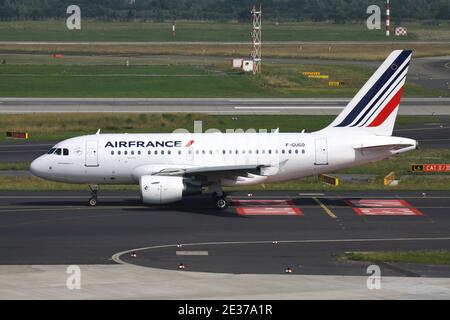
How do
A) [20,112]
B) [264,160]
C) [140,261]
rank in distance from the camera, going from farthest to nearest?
1. [20,112]
2. [264,160]
3. [140,261]

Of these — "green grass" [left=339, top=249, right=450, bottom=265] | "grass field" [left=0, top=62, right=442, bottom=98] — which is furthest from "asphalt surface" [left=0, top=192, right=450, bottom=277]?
"grass field" [left=0, top=62, right=442, bottom=98]

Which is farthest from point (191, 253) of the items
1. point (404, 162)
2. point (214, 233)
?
point (404, 162)

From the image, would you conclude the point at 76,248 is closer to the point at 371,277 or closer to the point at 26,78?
the point at 371,277

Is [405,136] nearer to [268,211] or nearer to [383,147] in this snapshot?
[383,147]

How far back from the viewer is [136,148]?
5378 cm

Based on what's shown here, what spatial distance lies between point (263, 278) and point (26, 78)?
9525 cm

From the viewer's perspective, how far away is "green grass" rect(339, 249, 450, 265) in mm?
40219

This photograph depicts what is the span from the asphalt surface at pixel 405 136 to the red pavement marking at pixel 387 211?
77.5ft

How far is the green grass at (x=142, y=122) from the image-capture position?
84062mm

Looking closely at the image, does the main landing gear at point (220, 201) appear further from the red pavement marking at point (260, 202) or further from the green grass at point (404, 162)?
the green grass at point (404, 162)

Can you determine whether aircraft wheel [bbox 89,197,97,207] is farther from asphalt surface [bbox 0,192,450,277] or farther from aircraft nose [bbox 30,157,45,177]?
aircraft nose [bbox 30,157,45,177]

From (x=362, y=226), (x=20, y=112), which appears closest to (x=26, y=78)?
(x=20, y=112)

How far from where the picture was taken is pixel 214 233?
153 ft

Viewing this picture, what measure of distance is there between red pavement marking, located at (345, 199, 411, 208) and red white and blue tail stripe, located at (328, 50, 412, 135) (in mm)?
3834
